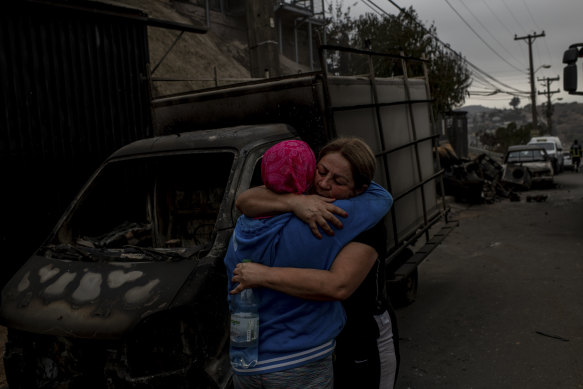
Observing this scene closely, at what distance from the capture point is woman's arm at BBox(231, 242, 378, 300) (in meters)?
1.63

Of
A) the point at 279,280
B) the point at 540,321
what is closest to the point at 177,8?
the point at 540,321

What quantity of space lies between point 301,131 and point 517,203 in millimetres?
13489

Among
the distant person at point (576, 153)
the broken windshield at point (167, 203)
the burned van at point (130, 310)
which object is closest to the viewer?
the burned van at point (130, 310)

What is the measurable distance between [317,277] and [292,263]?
0.33 feet

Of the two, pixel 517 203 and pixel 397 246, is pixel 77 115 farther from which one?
pixel 517 203

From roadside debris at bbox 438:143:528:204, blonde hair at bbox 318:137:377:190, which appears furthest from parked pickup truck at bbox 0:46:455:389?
roadside debris at bbox 438:143:528:204

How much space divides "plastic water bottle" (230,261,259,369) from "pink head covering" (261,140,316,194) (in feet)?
1.30

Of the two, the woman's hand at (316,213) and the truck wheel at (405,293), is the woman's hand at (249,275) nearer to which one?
the woman's hand at (316,213)

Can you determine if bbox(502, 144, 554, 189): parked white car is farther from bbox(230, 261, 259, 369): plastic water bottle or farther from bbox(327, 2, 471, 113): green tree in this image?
bbox(230, 261, 259, 369): plastic water bottle

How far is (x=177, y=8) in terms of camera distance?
28875mm

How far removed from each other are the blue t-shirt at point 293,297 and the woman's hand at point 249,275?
39 millimetres

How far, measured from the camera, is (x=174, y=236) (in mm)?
4559

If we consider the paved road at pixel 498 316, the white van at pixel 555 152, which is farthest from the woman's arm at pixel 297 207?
the white van at pixel 555 152

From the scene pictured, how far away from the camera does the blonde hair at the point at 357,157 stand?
1.74 meters
